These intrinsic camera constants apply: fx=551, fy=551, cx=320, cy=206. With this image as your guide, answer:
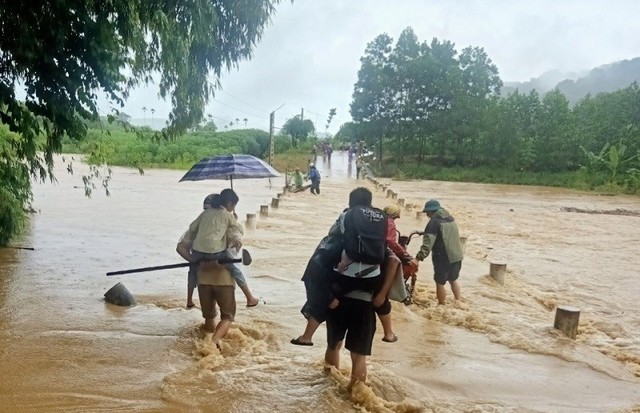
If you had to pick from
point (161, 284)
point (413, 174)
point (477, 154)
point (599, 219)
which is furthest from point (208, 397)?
point (477, 154)

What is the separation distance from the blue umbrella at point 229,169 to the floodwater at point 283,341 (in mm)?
1854

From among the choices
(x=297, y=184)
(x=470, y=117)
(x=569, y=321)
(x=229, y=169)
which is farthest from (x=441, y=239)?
(x=470, y=117)

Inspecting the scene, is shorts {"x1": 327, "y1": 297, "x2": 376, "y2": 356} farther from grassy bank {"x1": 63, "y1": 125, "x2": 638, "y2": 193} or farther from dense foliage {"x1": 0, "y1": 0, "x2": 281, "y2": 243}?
grassy bank {"x1": 63, "y1": 125, "x2": 638, "y2": 193}

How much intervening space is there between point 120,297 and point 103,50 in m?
3.72

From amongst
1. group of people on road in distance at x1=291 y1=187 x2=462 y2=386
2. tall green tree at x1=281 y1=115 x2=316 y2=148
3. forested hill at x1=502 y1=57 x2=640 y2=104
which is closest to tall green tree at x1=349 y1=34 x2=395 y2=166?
tall green tree at x1=281 y1=115 x2=316 y2=148

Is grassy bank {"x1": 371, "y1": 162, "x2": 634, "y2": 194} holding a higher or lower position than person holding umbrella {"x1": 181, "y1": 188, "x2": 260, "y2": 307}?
lower

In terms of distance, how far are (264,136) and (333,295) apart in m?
56.1

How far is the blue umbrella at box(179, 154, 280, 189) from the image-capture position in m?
6.48

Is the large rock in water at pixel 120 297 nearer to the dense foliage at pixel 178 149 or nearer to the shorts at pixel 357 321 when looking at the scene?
the shorts at pixel 357 321

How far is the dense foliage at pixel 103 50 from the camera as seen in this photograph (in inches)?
198

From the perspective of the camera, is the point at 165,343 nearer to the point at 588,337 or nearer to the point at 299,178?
the point at 588,337

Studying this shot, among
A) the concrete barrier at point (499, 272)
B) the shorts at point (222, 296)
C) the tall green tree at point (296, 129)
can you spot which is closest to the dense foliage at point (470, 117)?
the tall green tree at point (296, 129)

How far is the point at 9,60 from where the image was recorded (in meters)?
5.56

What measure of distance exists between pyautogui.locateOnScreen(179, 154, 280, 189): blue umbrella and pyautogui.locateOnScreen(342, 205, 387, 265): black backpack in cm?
241
